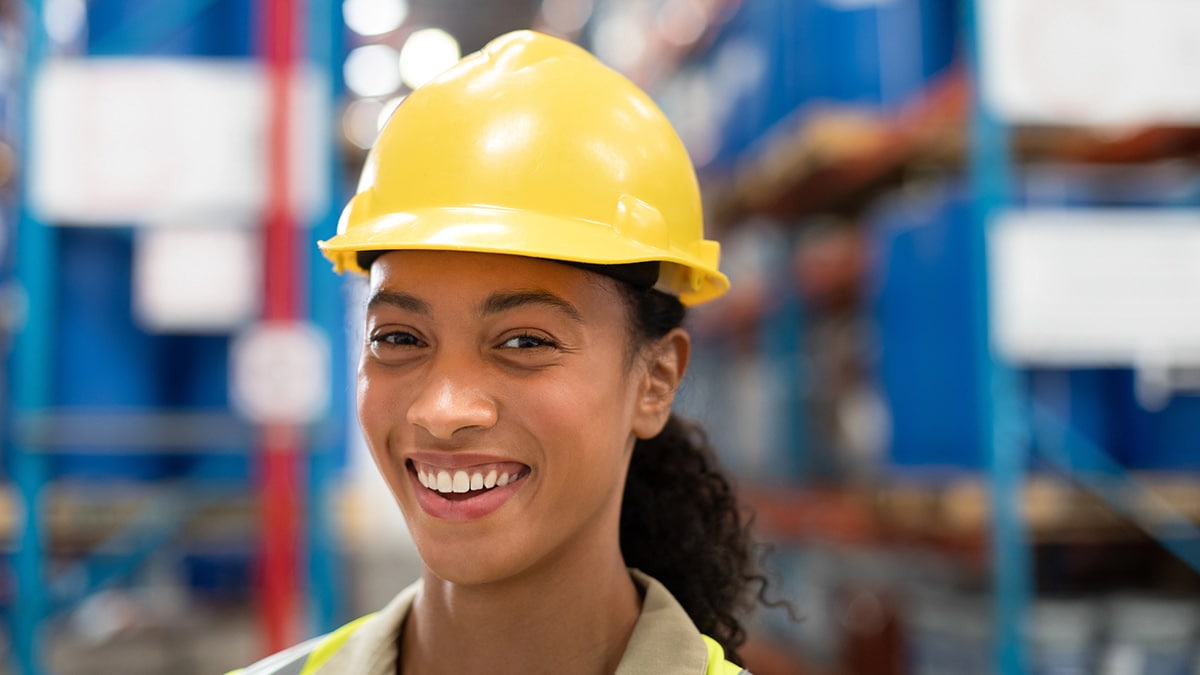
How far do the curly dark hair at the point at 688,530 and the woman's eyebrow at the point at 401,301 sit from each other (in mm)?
585

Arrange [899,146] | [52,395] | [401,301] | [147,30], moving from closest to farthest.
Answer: [401,301] → [52,395] → [147,30] → [899,146]

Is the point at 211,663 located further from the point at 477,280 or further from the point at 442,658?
the point at 477,280

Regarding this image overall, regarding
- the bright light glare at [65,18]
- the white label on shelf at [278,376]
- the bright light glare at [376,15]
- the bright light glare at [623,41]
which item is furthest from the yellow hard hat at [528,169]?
the bright light glare at [376,15]

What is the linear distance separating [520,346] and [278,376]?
2.36 meters

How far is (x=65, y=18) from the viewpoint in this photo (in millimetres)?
4355

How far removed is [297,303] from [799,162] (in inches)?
95.8

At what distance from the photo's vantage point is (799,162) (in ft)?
16.9

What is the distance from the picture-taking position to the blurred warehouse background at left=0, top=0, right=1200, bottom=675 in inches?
138

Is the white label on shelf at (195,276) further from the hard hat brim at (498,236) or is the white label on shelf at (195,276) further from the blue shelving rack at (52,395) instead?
the hard hat brim at (498,236)

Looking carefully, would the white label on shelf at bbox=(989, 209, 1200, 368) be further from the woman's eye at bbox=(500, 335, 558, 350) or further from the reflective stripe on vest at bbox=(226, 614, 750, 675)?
the woman's eye at bbox=(500, 335, 558, 350)

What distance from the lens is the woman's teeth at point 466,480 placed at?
4.94ft

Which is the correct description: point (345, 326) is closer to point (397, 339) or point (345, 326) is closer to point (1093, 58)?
point (397, 339)

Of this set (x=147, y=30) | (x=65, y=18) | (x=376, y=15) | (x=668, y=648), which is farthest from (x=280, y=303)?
(x=376, y=15)

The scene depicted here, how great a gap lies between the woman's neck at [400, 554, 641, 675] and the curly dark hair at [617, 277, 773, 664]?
262mm
